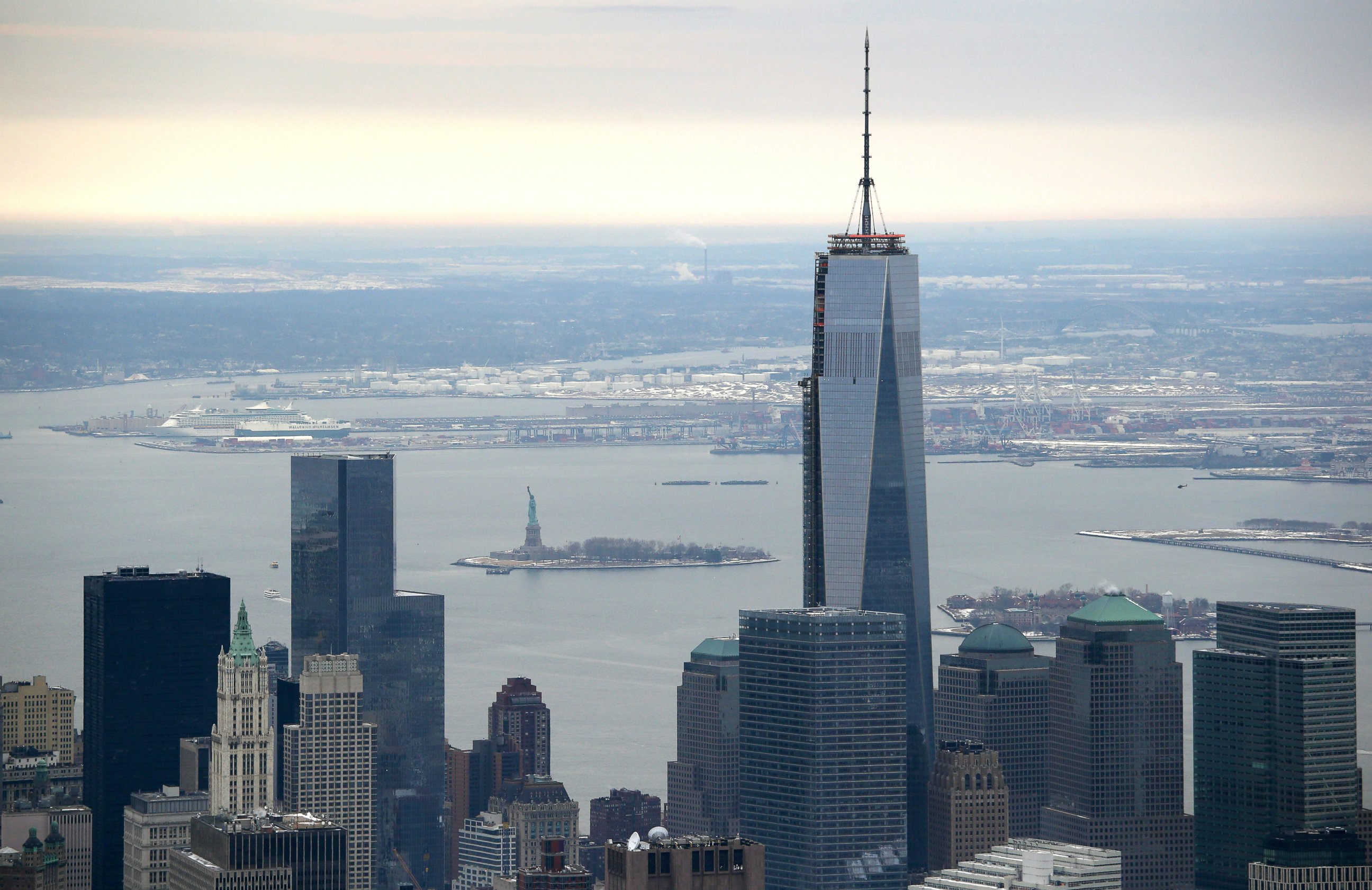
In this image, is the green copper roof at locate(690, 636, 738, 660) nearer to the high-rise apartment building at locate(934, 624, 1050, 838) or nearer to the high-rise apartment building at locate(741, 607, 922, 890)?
the high-rise apartment building at locate(934, 624, 1050, 838)

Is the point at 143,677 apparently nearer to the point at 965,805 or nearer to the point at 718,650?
the point at 718,650

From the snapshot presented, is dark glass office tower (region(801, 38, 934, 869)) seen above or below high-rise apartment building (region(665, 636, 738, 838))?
above

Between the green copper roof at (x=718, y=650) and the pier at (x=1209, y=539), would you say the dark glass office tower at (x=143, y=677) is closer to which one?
the green copper roof at (x=718, y=650)

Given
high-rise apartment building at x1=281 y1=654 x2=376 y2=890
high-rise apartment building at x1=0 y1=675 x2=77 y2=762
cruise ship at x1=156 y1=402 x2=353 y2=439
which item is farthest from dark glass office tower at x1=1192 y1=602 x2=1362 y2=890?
cruise ship at x1=156 y1=402 x2=353 y2=439

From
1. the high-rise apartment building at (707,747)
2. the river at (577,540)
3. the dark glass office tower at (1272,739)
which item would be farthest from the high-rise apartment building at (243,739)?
the dark glass office tower at (1272,739)

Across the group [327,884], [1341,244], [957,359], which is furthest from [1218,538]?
[327,884]

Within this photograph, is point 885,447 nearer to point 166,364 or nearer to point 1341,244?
point 1341,244

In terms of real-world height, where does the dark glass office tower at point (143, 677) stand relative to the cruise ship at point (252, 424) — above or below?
below
